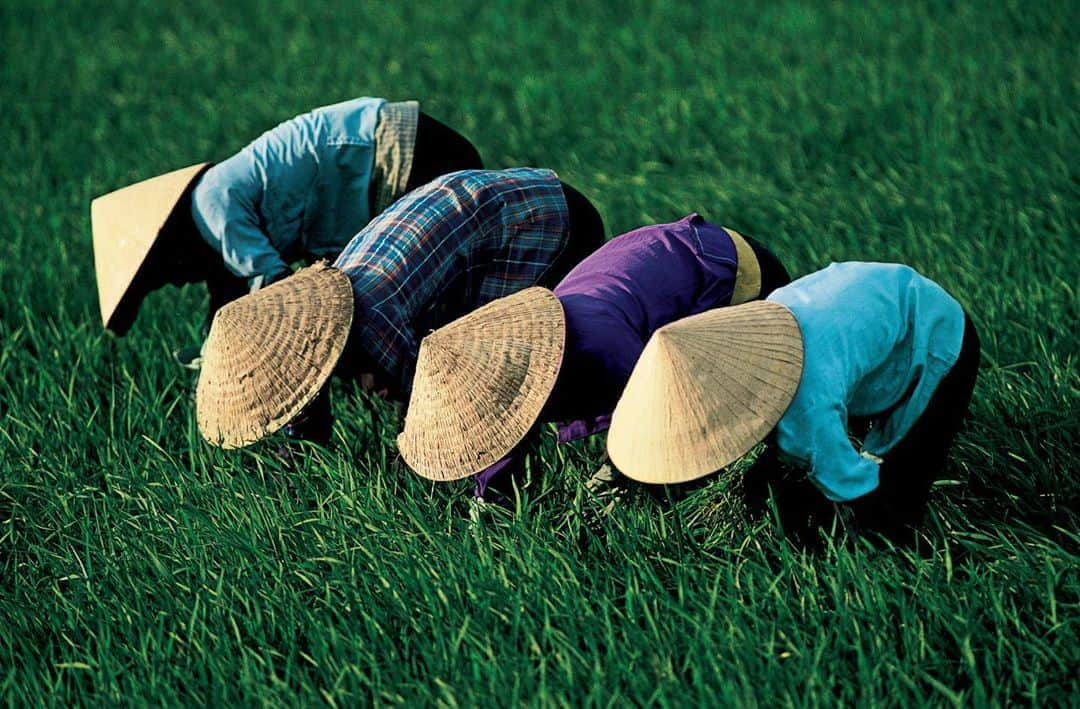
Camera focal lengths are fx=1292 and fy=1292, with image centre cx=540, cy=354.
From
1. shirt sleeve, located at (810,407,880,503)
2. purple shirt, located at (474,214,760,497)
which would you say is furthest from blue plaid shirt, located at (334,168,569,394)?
shirt sleeve, located at (810,407,880,503)

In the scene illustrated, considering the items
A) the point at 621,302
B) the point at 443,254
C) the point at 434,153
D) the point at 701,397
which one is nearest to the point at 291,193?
the point at 434,153

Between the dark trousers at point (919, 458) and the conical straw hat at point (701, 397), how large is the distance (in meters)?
0.48

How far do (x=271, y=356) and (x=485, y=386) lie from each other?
495 mm

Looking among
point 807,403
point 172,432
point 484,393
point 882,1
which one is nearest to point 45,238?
point 172,432

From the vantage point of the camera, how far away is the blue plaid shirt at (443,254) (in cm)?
296

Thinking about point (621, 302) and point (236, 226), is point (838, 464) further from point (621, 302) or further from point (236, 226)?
point (236, 226)

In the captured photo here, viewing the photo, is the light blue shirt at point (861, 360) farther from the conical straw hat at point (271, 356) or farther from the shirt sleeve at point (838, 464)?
the conical straw hat at point (271, 356)

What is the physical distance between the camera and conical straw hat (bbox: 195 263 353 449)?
274 cm

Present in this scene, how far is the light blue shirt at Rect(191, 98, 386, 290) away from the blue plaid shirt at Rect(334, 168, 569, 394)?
51cm

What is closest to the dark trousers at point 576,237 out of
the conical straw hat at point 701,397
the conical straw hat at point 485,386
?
the conical straw hat at point 485,386

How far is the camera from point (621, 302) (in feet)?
9.11

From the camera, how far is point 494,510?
3020 mm

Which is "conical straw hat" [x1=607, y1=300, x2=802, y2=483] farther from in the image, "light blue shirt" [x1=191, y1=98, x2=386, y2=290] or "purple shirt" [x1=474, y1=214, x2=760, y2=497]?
"light blue shirt" [x1=191, y1=98, x2=386, y2=290]

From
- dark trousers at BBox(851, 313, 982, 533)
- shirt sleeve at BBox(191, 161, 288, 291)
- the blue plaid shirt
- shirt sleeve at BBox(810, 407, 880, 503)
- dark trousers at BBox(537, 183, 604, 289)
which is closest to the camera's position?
shirt sleeve at BBox(810, 407, 880, 503)
